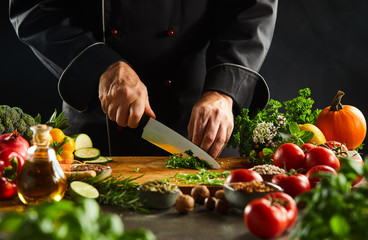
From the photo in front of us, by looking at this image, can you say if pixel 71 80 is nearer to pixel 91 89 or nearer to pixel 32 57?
pixel 91 89

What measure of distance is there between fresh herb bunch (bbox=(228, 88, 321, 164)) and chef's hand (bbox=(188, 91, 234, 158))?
0.13 metres

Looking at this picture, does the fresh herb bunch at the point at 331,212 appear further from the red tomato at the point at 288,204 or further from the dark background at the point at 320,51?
the dark background at the point at 320,51

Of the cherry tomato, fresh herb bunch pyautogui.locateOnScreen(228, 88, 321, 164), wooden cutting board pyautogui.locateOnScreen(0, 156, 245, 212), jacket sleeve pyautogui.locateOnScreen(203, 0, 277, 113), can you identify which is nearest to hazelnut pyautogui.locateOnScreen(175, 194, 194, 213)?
the cherry tomato

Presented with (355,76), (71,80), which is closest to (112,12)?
(71,80)

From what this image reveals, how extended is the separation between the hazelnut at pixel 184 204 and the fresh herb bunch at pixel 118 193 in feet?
0.31

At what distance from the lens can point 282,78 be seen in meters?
3.48

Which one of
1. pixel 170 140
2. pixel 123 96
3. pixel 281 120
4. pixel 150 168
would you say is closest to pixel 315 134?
pixel 281 120

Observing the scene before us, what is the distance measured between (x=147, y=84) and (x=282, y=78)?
5.02ft

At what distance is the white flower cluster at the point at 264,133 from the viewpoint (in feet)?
6.68

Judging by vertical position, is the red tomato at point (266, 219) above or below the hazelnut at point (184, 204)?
above

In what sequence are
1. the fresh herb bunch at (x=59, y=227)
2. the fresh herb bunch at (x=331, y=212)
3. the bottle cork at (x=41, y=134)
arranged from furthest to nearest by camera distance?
the bottle cork at (x=41, y=134), the fresh herb bunch at (x=331, y=212), the fresh herb bunch at (x=59, y=227)

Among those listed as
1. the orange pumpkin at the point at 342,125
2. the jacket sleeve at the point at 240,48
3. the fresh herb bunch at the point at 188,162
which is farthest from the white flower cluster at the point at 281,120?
the fresh herb bunch at the point at 188,162

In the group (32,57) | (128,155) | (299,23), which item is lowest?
(128,155)

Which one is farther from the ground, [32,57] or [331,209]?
[331,209]
